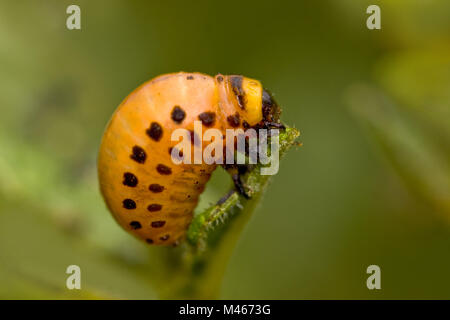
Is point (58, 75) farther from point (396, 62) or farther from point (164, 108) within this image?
point (396, 62)

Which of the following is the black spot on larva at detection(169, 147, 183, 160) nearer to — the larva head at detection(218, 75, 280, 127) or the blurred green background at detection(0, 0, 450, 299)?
the larva head at detection(218, 75, 280, 127)

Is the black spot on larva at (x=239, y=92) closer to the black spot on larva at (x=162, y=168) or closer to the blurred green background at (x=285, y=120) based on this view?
the black spot on larva at (x=162, y=168)

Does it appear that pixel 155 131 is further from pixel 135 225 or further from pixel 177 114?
pixel 135 225

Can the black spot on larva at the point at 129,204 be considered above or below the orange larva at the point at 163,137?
below

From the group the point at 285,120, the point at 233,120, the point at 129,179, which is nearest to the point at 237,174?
the point at 233,120

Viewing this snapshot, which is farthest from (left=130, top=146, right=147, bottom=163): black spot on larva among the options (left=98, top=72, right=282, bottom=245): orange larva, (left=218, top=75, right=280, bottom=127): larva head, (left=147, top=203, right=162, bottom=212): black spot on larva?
(left=218, top=75, right=280, bottom=127): larva head

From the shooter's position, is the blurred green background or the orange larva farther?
the blurred green background

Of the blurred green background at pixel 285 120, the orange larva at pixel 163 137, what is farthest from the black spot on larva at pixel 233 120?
the blurred green background at pixel 285 120
